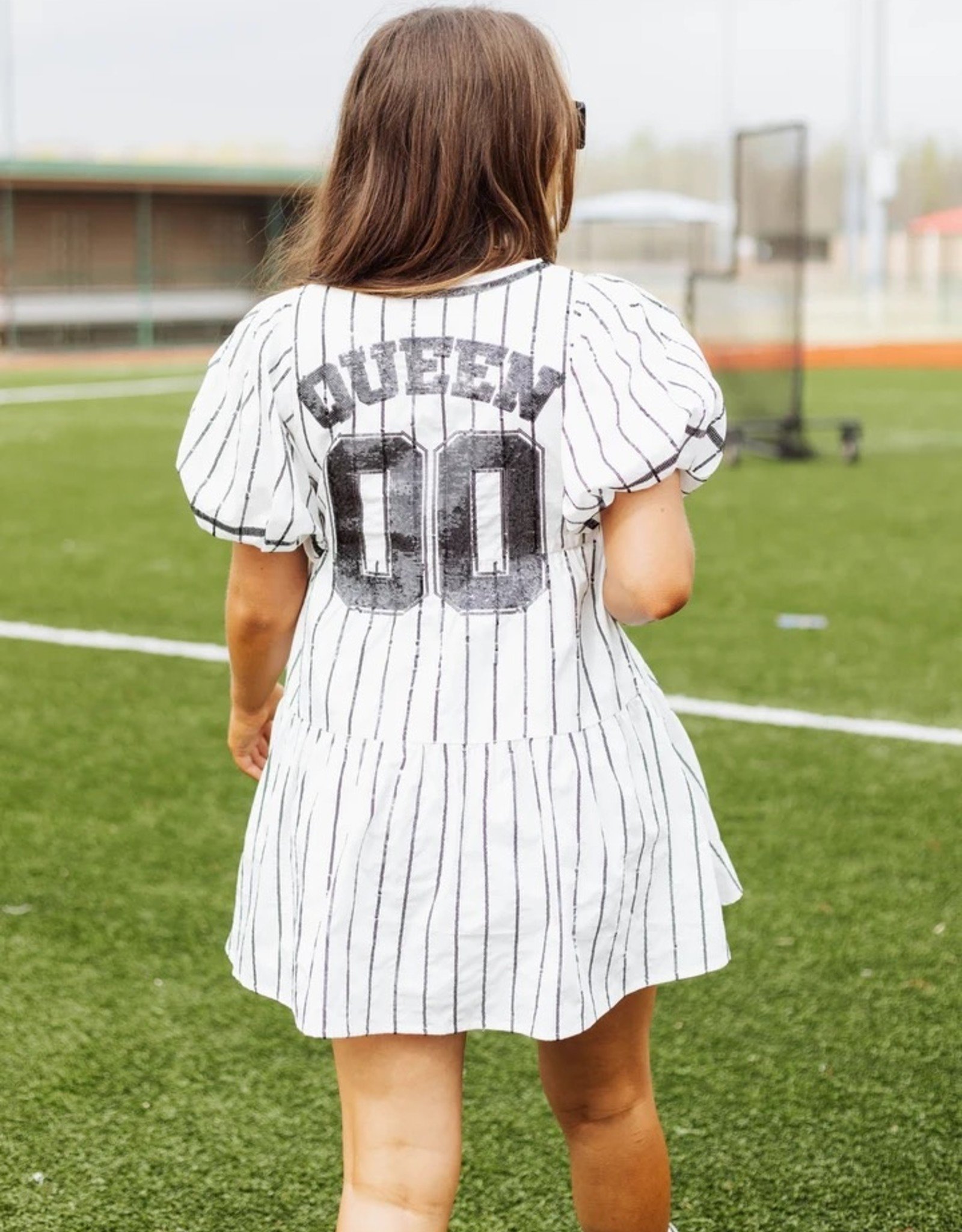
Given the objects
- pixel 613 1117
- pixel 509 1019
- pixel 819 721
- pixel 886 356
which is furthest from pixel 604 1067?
pixel 886 356

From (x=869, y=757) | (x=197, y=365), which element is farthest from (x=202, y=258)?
(x=869, y=757)

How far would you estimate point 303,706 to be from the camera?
78.5 inches

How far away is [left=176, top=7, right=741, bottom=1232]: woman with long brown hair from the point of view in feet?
6.04

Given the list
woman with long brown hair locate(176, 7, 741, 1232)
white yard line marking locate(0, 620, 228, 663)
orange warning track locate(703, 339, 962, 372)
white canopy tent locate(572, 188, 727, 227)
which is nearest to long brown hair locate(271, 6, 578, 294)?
woman with long brown hair locate(176, 7, 741, 1232)

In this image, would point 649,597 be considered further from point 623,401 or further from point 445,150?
point 445,150

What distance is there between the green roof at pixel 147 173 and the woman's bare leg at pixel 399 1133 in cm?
2900

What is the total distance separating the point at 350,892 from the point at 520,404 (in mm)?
565

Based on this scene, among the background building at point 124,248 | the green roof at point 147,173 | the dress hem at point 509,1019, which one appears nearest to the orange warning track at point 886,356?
Result: the green roof at point 147,173

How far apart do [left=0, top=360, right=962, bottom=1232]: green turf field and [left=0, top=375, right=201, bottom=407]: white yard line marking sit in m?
12.3

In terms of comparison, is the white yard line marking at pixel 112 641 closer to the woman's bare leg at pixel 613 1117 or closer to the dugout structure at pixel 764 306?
the woman's bare leg at pixel 613 1117

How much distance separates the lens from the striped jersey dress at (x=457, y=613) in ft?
6.04

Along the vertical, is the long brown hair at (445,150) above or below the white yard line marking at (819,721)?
above

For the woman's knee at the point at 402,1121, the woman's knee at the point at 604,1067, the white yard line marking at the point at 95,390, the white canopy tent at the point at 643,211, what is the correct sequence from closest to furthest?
the woman's knee at the point at 402,1121
the woman's knee at the point at 604,1067
the white yard line marking at the point at 95,390
the white canopy tent at the point at 643,211

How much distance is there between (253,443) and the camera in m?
1.93
